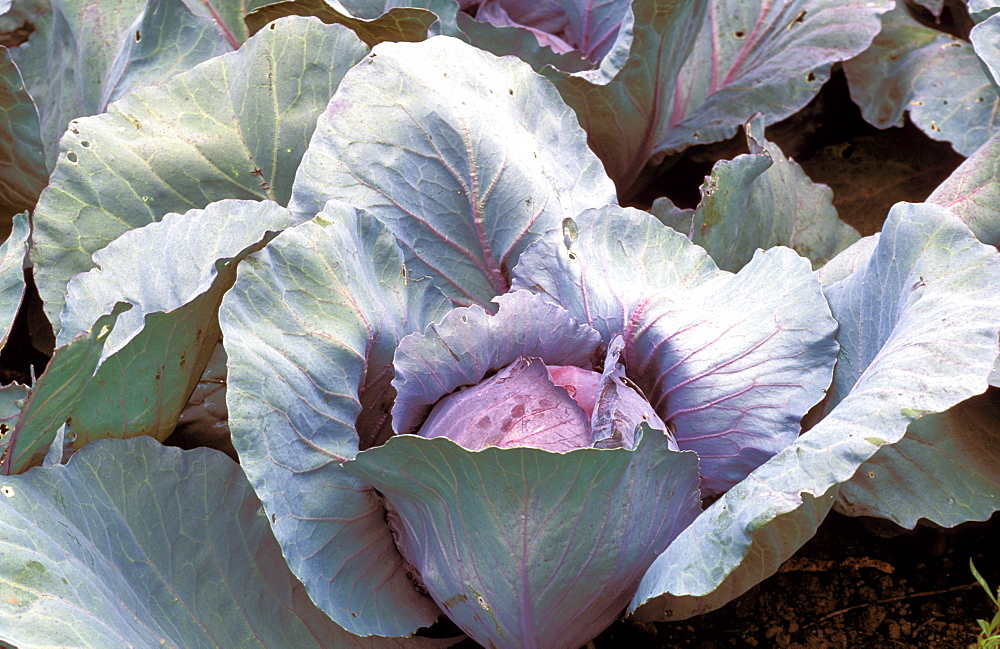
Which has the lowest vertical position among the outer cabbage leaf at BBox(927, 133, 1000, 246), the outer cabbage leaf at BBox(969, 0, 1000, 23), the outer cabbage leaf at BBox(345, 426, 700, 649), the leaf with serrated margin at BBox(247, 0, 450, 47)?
the outer cabbage leaf at BBox(345, 426, 700, 649)

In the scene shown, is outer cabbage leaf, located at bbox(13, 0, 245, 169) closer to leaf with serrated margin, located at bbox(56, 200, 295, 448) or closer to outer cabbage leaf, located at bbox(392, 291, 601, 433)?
leaf with serrated margin, located at bbox(56, 200, 295, 448)

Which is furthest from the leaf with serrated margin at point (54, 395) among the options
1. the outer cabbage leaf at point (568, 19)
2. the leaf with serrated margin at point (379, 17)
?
the outer cabbage leaf at point (568, 19)

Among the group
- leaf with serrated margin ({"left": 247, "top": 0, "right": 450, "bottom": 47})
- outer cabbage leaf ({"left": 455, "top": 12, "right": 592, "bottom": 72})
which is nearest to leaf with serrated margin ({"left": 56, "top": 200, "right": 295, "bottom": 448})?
leaf with serrated margin ({"left": 247, "top": 0, "right": 450, "bottom": 47})

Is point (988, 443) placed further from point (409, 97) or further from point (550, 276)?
point (409, 97)

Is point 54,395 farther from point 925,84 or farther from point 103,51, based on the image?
point 925,84

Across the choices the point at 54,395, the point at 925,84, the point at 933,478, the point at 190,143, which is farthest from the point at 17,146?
the point at 925,84

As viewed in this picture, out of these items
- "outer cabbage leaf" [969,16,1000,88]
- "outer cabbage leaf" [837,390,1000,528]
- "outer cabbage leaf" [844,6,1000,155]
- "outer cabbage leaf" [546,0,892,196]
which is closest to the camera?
"outer cabbage leaf" [837,390,1000,528]

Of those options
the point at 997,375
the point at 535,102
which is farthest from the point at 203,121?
the point at 997,375
